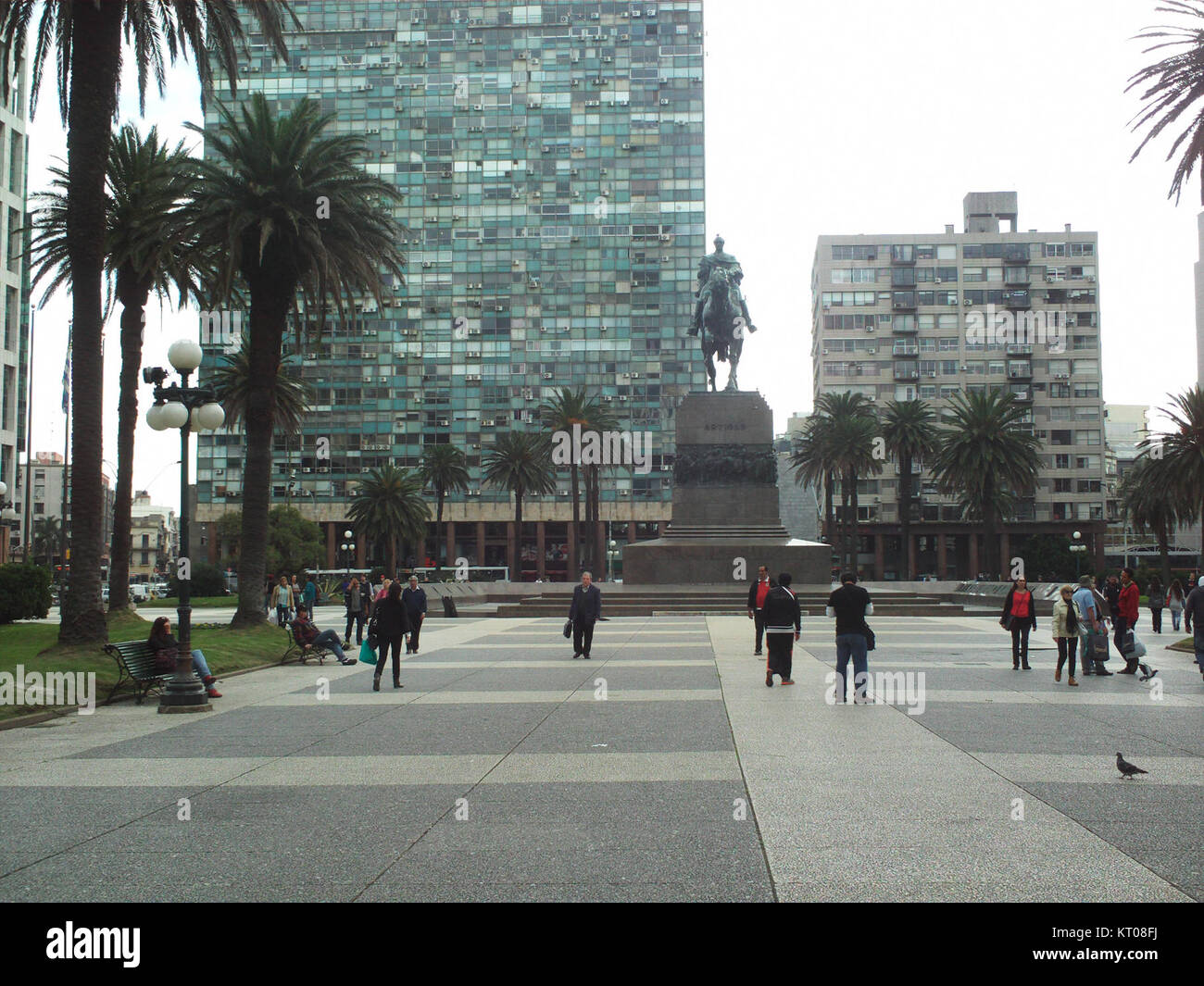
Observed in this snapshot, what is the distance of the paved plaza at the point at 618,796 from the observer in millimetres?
5988

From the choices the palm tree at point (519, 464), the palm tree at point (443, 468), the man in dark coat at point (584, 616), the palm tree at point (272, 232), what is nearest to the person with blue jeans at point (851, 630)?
the man in dark coat at point (584, 616)

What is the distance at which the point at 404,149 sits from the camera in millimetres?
103438

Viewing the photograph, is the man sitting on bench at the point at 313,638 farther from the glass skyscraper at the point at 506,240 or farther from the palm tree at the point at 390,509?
the glass skyscraper at the point at 506,240

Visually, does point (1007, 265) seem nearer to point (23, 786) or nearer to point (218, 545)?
point (218, 545)

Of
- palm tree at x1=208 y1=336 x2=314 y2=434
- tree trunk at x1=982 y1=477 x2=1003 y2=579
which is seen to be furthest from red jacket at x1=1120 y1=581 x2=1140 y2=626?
tree trunk at x1=982 y1=477 x2=1003 y2=579

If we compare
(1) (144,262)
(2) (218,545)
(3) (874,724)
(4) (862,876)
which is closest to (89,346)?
(1) (144,262)

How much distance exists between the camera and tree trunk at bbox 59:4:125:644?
18.3 metres

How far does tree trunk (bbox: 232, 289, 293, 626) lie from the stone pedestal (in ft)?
49.2

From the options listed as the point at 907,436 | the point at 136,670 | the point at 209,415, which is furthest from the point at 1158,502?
the point at 136,670

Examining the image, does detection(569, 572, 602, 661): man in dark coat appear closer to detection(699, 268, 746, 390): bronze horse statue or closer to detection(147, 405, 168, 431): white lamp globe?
detection(147, 405, 168, 431): white lamp globe

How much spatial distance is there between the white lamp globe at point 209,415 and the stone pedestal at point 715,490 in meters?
22.3

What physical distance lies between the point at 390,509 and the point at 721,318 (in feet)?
134

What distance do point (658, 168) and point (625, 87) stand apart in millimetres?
8840

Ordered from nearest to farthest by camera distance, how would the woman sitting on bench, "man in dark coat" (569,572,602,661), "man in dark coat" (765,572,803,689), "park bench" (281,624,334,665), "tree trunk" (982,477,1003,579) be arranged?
"man in dark coat" (765,572,803,689), the woman sitting on bench, "man in dark coat" (569,572,602,661), "park bench" (281,624,334,665), "tree trunk" (982,477,1003,579)
